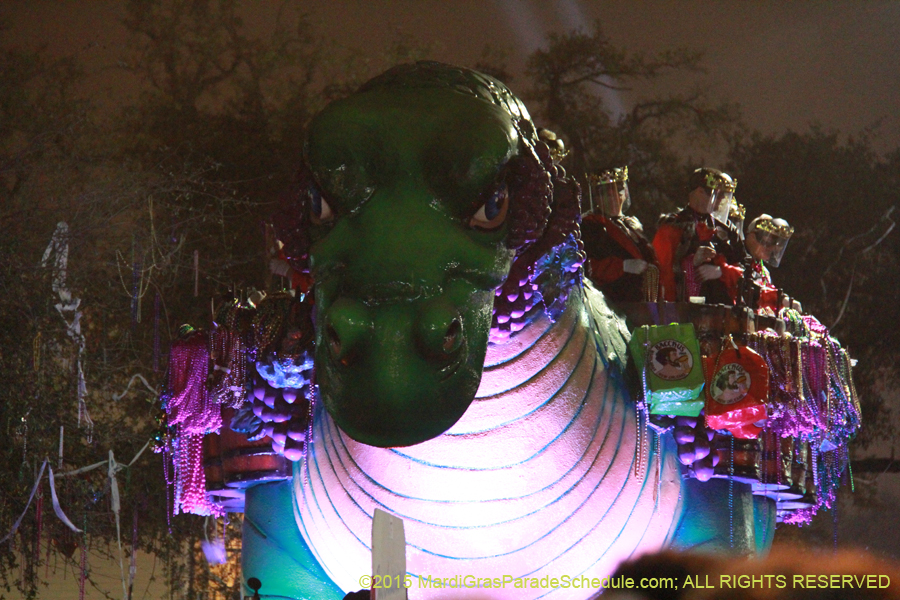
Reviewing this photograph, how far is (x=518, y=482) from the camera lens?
197cm

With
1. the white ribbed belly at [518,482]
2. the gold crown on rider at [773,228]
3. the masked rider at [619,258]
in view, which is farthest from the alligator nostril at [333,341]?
the gold crown on rider at [773,228]

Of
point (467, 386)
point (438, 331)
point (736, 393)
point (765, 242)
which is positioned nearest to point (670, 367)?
point (736, 393)

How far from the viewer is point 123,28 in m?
7.46

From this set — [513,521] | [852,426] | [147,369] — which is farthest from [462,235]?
[147,369]

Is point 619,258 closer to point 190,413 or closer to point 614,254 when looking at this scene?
point 614,254

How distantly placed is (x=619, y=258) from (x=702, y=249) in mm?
187

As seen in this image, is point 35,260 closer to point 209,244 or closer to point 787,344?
→ point 209,244

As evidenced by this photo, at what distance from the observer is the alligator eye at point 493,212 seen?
5.80ft

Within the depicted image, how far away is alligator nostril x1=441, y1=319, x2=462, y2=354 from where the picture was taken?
163cm

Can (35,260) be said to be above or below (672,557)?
above

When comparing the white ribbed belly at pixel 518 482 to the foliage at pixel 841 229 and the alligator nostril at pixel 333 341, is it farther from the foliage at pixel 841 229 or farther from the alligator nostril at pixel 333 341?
the foliage at pixel 841 229

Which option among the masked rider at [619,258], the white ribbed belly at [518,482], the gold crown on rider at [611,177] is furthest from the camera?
the gold crown on rider at [611,177]

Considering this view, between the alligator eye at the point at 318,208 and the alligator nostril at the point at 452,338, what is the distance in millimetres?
296

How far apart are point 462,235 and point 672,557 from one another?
1.91 feet
